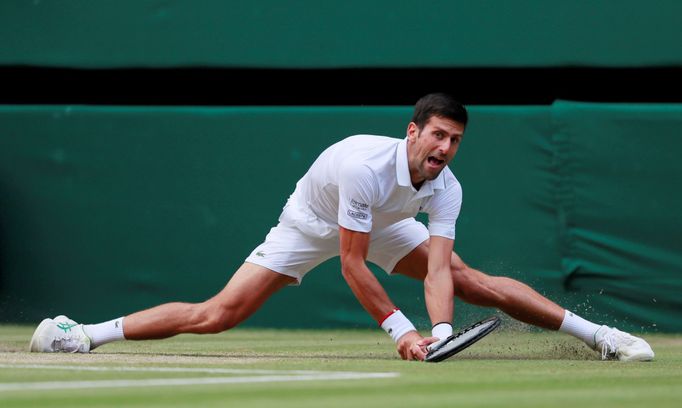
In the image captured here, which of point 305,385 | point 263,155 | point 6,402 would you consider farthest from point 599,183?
point 6,402

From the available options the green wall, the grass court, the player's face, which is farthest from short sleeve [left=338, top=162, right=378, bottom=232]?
the green wall

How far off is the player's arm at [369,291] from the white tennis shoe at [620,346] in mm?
1098

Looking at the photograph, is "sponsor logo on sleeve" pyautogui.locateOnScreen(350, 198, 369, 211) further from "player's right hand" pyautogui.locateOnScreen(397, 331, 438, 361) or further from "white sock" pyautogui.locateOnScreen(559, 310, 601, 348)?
"white sock" pyautogui.locateOnScreen(559, 310, 601, 348)

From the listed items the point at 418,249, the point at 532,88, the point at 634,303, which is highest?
the point at 532,88

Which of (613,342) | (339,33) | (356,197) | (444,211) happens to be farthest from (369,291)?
(339,33)

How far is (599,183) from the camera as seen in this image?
11.0 m

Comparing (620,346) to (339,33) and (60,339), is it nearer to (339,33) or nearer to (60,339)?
(60,339)

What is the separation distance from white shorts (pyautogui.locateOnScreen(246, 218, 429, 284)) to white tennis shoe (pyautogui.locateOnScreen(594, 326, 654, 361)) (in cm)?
113

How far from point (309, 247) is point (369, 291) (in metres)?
0.73

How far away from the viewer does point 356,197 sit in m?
6.78

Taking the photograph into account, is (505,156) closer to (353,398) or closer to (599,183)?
(599,183)

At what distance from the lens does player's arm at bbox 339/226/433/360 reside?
22.2ft

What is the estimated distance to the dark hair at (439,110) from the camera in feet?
22.2

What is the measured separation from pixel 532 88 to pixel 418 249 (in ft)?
16.0
